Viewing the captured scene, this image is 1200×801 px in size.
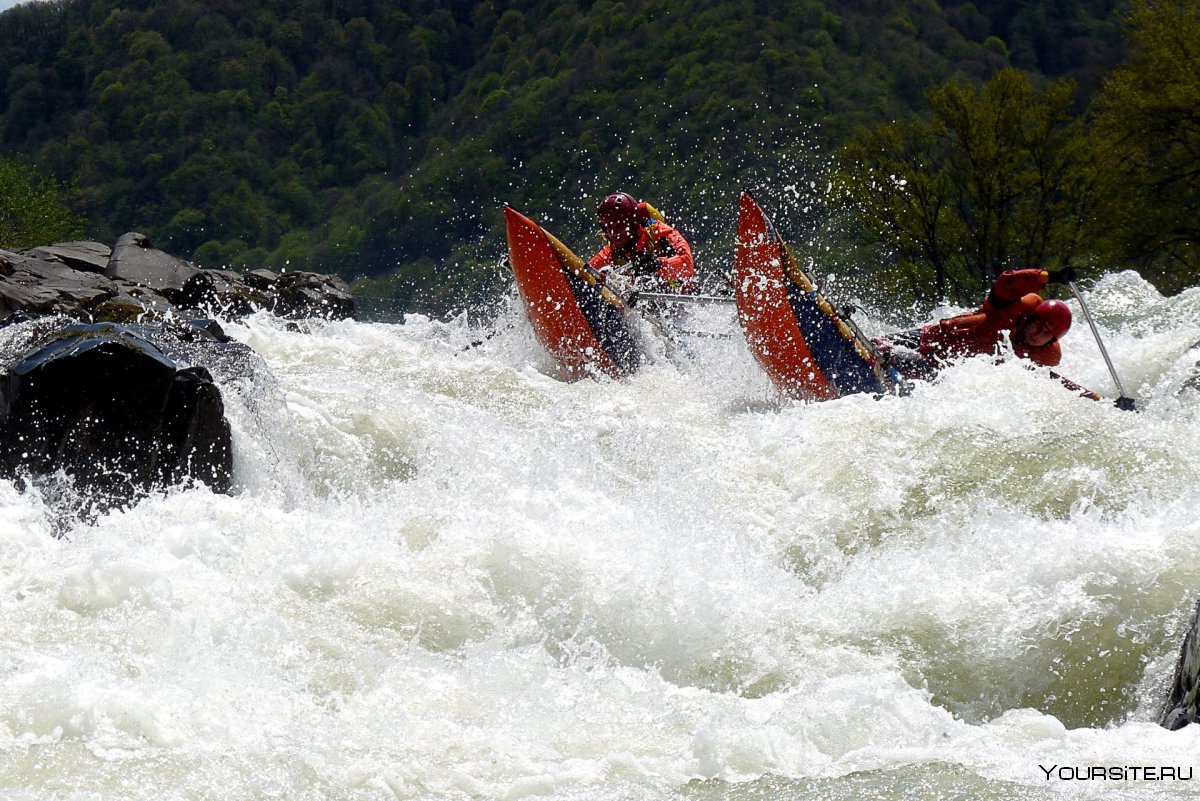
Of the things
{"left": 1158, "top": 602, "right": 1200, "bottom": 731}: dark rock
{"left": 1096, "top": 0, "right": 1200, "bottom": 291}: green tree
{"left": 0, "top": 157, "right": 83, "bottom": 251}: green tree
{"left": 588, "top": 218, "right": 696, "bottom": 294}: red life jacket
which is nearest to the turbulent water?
{"left": 1158, "top": 602, "right": 1200, "bottom": 731}: dark rock

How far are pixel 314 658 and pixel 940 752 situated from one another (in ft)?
6.45

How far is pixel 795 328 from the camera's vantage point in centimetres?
873

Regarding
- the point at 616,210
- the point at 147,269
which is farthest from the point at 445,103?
the point at 616,210

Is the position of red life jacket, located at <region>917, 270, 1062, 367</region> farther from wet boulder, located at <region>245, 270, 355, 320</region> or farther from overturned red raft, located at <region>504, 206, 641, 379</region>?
wet boulder, located at <region>245, 270, 355, 320</region>

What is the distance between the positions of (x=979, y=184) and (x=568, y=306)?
15467 millimetres

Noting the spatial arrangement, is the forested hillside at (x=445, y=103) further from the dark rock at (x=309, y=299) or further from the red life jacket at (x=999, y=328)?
the red life jacket at (x=999, y=328)

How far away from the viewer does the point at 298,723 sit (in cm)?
383

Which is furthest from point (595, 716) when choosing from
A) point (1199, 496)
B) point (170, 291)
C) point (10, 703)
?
point (170, 291)

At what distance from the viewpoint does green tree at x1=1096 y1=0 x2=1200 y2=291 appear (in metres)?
19.2

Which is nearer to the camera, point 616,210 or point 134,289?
point 616,210

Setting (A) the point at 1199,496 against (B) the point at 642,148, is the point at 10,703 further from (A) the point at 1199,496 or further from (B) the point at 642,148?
(B) the point at 642,148

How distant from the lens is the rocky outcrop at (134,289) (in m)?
9.92

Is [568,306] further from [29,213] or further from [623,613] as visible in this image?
[29,213]

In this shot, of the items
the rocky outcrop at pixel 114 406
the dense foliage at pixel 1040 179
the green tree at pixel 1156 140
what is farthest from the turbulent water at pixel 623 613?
the dense foliage at pixel 1040 179
